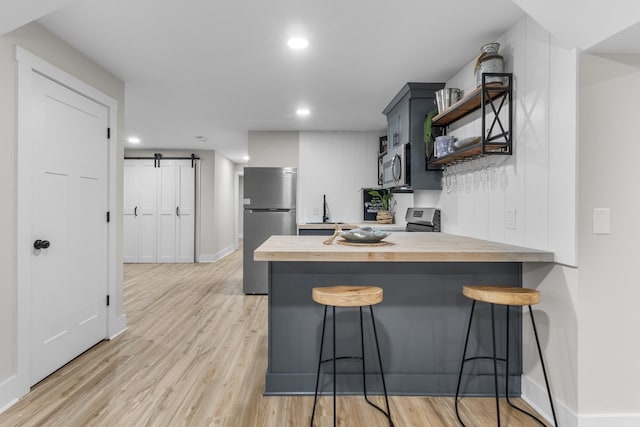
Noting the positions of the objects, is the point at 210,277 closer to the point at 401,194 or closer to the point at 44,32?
the point at 401,194

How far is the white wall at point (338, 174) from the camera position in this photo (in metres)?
5.44

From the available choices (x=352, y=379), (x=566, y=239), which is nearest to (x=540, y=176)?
(x=566, y=239)

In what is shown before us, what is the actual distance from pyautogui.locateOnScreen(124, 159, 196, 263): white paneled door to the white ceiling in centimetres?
319

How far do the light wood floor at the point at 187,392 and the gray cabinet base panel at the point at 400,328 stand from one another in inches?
3.8

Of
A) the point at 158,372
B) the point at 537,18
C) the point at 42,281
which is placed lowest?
the point at 158,372

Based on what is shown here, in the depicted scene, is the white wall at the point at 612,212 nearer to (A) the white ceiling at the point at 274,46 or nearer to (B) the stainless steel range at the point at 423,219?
(A) the white ceiling at the point at 274,46

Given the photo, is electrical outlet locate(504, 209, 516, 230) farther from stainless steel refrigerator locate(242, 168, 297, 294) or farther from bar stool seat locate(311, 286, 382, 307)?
stainless steel refrigerator locate(242, 168, 297, 294)

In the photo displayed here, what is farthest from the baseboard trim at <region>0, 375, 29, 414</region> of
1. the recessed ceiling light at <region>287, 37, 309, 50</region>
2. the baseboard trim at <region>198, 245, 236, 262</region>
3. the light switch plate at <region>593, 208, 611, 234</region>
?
the baseboard trim at <region>198, 245, 236, 262</region>

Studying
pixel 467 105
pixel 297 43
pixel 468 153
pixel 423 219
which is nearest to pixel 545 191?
pixel 468 153

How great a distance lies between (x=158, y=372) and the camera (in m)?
2.49

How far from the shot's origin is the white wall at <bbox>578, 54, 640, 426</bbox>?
5.66 ft

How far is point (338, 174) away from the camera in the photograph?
546cm

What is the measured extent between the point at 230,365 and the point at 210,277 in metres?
3.41

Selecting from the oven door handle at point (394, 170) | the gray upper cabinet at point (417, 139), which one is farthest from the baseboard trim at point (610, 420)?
the oven door handle at point (394, 170)
